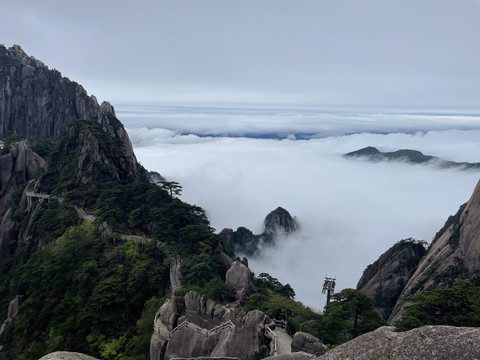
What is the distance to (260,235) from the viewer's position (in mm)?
118938

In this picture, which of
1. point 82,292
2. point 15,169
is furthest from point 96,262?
point 15,169

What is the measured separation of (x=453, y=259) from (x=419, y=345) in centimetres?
4382

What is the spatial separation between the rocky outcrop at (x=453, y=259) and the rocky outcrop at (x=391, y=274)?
331 centimetres

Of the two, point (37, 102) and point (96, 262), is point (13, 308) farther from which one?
point (37, 102)

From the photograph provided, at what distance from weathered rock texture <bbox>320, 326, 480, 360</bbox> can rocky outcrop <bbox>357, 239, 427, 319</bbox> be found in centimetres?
4674

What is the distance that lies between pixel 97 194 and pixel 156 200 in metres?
13.0

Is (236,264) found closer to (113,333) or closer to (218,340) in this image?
(218,340)

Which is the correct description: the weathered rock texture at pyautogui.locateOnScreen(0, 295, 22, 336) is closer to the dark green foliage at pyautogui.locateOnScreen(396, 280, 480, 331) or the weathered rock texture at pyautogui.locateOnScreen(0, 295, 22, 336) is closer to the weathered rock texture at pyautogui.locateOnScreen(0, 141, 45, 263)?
the weathered rock texture at pyautogui.locateOnScreen(0, 141, 45, 263)

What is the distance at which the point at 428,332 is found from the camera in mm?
8891

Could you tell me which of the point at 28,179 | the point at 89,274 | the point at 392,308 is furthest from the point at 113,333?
the point at 28,179

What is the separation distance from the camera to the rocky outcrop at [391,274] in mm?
52062

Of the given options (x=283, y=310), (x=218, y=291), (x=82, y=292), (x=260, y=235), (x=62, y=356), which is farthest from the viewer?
(x=260, y=235)

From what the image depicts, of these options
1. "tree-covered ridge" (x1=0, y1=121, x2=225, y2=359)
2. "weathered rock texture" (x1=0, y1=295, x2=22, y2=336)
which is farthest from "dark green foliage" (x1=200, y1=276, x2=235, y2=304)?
"weathered rock texture" (x1=0, y1=295, x2=22, y2=336)

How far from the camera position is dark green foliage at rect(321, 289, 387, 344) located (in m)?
26.3
